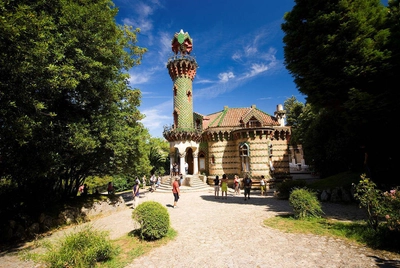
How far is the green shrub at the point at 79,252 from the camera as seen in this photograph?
16.1ft

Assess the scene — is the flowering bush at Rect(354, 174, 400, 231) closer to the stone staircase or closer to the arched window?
the arched window

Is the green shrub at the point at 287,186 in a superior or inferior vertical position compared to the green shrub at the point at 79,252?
superior

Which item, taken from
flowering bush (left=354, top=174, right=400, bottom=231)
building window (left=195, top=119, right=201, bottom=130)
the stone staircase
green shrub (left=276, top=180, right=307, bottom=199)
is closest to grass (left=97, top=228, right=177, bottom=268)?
flowering bush (left=354, top=174, right=400, bottom=231)

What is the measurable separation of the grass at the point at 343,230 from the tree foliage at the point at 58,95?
30.8ft

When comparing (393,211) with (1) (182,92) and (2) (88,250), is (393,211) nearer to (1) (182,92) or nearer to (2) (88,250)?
(2) (88,250)

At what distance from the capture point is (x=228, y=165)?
82.1 ft

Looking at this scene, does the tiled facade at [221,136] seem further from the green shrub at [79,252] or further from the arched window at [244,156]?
the green shrub at [79,252]

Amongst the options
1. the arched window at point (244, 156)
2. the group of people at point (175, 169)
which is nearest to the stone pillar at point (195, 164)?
the group of people at point (175, 169)

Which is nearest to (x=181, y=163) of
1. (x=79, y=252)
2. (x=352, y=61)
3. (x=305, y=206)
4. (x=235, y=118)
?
(x=235, y=118)

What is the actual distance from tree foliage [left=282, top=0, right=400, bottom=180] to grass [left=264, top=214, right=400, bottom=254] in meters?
5.84

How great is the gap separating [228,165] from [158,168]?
14.8 m

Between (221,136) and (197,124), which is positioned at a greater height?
(197,124)

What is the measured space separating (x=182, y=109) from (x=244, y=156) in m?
10.6

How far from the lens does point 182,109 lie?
2684cm
